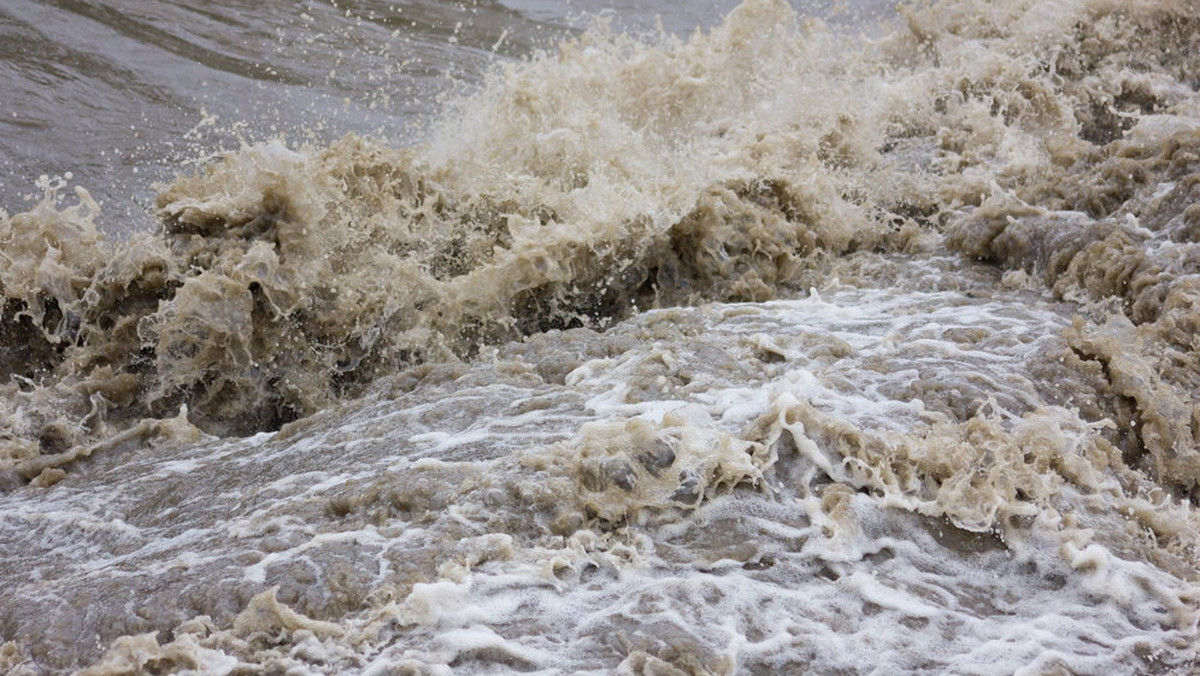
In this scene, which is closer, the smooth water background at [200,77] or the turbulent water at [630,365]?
the turbulent water at [630,365]

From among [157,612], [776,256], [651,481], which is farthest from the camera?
[776,256]

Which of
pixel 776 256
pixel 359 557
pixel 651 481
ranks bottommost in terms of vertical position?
pixel 359 557

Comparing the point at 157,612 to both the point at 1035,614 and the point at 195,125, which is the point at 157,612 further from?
the point at 195,125

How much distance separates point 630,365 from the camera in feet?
12.2

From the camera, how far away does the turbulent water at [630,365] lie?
8.06 ft

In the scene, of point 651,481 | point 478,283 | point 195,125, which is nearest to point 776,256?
point 478,283

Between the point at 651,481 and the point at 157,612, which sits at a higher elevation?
the point at 651,481

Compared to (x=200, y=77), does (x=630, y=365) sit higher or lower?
lower

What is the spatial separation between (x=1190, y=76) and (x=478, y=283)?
4.90m

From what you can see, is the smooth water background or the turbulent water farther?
the smooth water background

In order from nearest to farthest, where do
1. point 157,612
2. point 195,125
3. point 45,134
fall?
point 157,612
point 45,134
point 195,125

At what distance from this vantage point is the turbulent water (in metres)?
2.46

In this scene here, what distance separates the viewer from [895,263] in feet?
16.1

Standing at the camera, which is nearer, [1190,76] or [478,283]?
[478,283]
